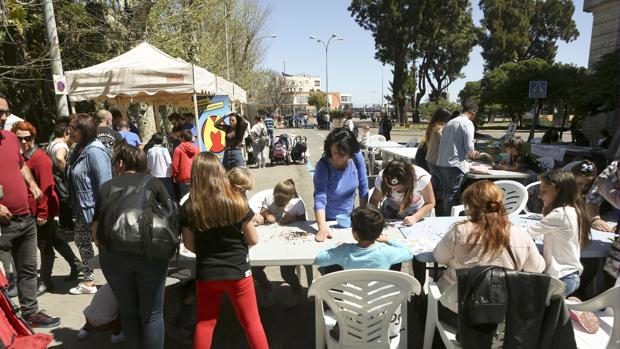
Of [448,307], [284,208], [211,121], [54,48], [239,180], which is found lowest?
[448,307]

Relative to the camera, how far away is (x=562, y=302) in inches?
75.3

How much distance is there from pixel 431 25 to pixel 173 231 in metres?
35.4

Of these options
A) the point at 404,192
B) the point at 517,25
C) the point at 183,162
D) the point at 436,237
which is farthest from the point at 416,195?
the point at 517,25

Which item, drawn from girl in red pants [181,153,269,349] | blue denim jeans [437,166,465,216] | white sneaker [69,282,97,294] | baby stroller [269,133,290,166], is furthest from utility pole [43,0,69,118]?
baby stroller [269,133,290,166]

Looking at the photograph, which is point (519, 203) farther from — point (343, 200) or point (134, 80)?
point (134, 80)

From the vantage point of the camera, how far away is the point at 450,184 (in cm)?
535

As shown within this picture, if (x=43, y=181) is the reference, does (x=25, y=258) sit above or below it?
below

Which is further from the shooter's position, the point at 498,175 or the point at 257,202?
the point at 498,175

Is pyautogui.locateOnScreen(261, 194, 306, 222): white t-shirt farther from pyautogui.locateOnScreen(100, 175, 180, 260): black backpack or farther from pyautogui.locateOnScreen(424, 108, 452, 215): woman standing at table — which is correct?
pyautogui.locateOnScreen(424, 108, 452, 215): woman standing at table

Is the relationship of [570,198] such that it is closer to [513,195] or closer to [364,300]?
[364,300]

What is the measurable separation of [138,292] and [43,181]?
7.05 feet

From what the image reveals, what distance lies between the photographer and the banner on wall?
933 centimetres

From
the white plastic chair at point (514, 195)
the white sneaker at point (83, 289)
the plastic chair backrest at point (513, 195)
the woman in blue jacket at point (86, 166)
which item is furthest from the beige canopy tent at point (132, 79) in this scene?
the plastic chair backrest at point (513, 195)

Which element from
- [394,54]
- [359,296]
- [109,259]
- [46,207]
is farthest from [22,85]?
[394,54]
